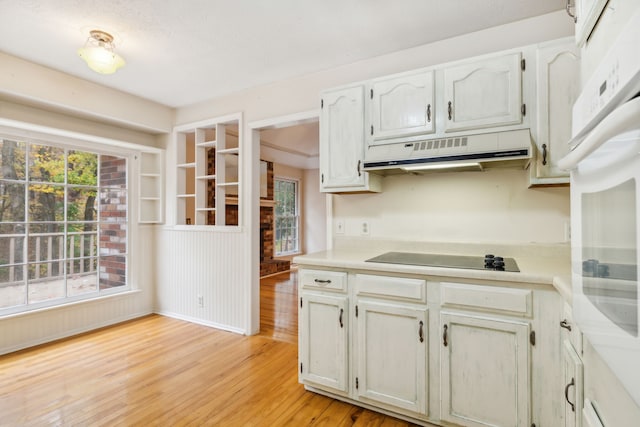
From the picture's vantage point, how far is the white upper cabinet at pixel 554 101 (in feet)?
5.90

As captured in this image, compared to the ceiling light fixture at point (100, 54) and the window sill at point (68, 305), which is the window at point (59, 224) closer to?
the window sill at point (68, 305)

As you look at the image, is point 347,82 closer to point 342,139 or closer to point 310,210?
point 342,139

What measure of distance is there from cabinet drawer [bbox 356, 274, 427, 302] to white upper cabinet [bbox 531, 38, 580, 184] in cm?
93

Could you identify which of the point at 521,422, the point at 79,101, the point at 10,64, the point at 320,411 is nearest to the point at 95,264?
the point at 79,101

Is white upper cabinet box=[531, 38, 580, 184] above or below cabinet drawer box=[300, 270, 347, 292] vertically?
above

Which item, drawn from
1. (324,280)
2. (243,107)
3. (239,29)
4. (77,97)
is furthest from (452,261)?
(77,97)

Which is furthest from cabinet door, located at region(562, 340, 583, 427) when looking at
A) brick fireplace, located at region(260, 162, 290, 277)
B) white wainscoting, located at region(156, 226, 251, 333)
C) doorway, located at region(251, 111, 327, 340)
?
brick fireplace, located at region(260, 162, 290, 277)

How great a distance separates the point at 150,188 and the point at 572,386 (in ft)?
13.8

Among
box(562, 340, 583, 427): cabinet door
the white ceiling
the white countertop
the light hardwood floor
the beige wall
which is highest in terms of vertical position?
the white ceiling

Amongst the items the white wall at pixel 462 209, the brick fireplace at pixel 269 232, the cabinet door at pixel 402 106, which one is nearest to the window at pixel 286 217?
the brick fireplace at pixel 269 232

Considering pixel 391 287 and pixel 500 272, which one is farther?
pixel 391 287

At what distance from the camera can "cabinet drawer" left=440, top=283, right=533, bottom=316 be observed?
5.18ft

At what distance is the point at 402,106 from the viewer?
2.21 meters

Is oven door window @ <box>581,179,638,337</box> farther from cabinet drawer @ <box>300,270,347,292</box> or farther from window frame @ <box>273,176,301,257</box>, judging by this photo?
window frame @ <box>273,176,301,257</box>
